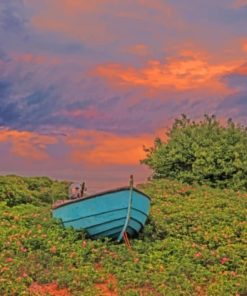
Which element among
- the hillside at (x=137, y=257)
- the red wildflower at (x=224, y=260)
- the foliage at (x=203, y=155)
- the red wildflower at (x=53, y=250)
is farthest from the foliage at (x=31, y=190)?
Answer: the red wildflower at (x=224, y=260)

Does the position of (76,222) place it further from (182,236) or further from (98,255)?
(182,236)

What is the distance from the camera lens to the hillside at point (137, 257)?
12242 millimetres

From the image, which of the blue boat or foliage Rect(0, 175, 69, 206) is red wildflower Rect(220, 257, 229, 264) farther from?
foliage Rect(0, 175, 69, 206)

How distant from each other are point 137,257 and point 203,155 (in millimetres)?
14511

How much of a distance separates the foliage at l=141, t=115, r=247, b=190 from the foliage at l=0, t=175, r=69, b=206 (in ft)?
15.5

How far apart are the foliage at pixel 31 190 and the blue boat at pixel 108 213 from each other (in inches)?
247

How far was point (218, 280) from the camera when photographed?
1298 centimetres

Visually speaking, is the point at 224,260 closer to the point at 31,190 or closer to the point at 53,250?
the point at 53,250

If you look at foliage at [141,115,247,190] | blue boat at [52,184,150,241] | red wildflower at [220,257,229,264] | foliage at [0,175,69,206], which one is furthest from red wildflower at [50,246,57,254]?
foliage at [141,115,247,190]

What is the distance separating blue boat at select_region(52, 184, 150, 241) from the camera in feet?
48.1

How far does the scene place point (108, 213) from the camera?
1467 centimetres

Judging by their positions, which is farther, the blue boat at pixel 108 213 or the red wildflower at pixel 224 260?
the blue boat at pixel 108 213

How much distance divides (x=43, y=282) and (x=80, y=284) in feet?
2.62

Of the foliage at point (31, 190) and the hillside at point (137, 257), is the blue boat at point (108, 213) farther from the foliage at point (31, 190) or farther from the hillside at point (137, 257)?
the foliage at point (31, 190)
